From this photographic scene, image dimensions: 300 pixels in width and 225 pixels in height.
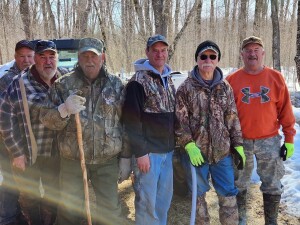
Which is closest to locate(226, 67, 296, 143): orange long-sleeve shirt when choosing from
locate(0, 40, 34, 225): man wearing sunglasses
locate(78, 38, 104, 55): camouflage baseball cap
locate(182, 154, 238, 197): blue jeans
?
locate(182, 154, 238, 197): blue jeans

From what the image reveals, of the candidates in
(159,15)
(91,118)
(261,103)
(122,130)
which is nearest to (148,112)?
(122,130)

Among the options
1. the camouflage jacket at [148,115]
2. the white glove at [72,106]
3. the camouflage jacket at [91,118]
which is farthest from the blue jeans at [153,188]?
the white glove at [72,106]

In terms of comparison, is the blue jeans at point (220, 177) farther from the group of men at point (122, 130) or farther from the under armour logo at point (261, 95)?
the under armour logo at point (261, 95)

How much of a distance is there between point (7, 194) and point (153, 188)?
1.56m

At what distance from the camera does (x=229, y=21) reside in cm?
2605

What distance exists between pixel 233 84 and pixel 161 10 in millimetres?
4760

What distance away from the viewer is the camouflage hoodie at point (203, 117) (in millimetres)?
2976

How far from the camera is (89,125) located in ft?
8.75

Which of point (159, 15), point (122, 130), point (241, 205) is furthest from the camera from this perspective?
point (159, 15)

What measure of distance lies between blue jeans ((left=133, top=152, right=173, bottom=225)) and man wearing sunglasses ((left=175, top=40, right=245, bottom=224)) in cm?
27

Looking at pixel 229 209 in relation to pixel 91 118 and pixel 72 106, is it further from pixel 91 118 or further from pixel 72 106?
pixel 72 106

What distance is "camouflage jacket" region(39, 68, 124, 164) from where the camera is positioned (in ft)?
8.76

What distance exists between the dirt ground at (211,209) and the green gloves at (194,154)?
125 cm

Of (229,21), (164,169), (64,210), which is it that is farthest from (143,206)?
(229,21)
